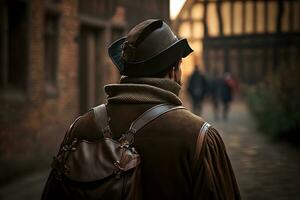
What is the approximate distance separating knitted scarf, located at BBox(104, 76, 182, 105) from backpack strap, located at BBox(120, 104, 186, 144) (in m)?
0.04

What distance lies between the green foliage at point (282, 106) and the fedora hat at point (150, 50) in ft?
39.6

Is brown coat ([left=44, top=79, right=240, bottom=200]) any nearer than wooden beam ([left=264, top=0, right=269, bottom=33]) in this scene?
Yes

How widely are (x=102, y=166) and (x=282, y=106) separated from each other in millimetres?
13299

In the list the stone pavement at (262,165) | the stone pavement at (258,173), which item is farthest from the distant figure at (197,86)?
the stone pavement at (258,173)

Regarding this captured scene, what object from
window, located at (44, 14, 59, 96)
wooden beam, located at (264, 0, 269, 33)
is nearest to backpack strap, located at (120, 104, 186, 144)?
window, located at (44, 14, 59, 96)

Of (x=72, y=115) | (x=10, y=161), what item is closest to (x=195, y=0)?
(x=72, y=115)

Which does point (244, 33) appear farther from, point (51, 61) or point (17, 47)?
point (17, 47)

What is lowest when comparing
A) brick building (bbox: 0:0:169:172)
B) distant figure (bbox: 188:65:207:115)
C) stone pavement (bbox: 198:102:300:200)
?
stone pavement (bbox: 198:102:300:200)

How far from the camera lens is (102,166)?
246cm

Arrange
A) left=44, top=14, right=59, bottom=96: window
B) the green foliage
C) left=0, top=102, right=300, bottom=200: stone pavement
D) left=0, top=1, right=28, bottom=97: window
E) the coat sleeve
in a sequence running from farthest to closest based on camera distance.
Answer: the green foliage
left=44, top=14, right=59, bottom=96: window
left=0, top=1, right=28, bottom=97: window
left=0, top=102, right=300, bottom=200: stone pavement
the coat sleeve

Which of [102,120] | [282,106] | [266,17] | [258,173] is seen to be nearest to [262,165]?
[258,173]

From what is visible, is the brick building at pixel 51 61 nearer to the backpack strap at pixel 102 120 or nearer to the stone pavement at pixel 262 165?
the stone pavement at pixel 262 165

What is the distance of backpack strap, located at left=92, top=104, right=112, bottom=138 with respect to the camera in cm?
259

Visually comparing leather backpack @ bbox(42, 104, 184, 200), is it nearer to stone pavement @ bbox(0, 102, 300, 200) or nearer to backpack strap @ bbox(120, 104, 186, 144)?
backpack strap @ bbox(120, 104, 186, 144)
